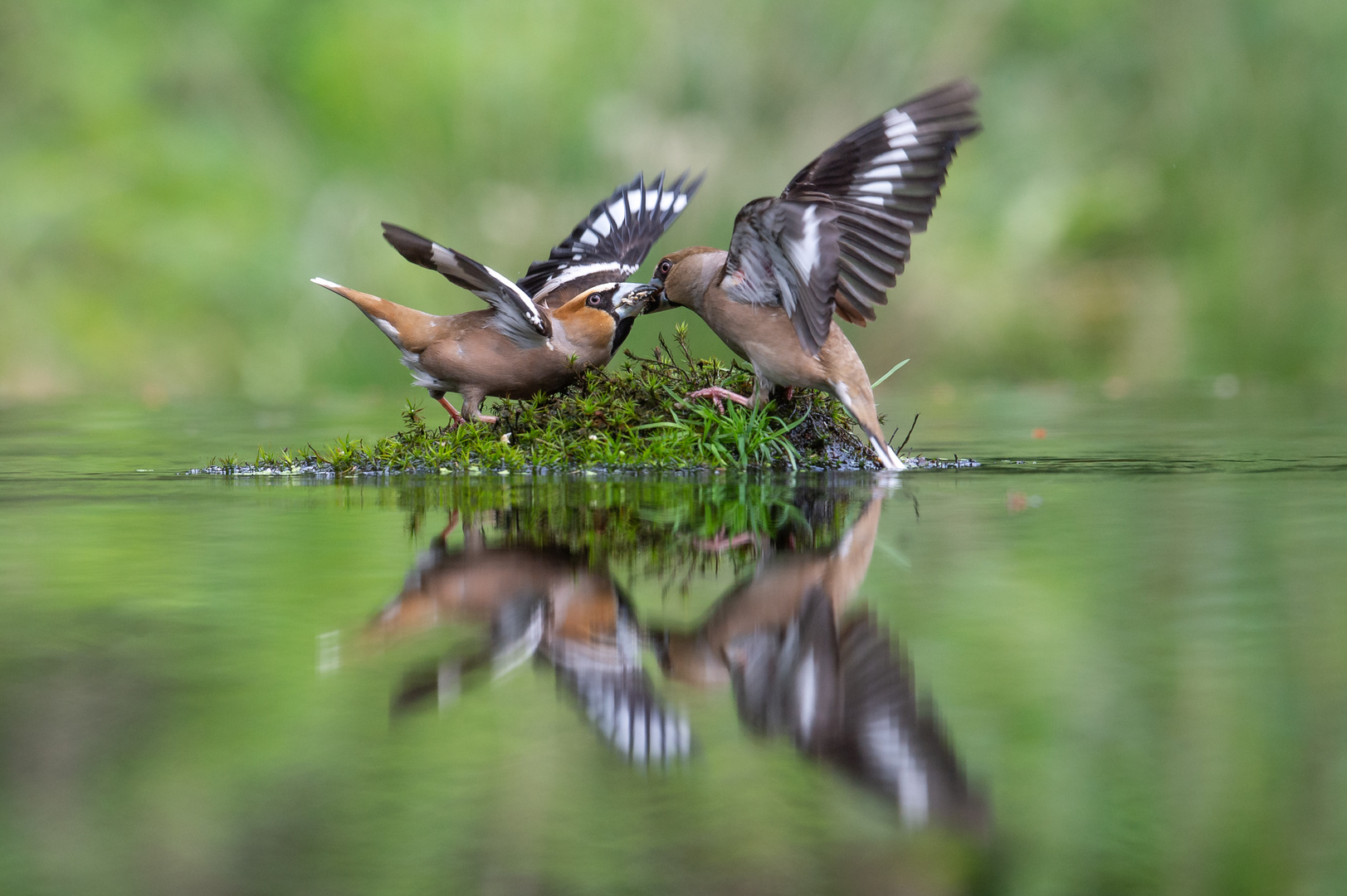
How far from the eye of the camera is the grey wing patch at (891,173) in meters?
7.10

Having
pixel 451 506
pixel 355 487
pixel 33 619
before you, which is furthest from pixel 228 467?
pixel 33 619

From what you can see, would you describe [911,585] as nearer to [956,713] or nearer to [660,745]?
[956,713]

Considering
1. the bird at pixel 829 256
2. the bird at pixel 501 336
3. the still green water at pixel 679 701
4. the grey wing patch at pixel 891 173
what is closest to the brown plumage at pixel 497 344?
the bird at pixel 501 336

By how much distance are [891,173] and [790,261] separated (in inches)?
27.9

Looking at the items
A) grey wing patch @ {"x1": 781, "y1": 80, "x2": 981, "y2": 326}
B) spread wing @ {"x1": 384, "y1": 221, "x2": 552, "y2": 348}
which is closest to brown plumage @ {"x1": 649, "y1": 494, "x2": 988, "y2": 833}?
grey wing patch @ {"x1": 781, "y1": 80, "x2": 981, "y2": 326}

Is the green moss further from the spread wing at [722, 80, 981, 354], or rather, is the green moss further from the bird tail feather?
the spread wing at [722, 80, 981, 354]

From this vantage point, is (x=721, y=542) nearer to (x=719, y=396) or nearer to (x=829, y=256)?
(x=829, y=256)

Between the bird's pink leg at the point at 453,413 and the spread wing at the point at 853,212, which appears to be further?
the bird's pink leg at the point at 453,413

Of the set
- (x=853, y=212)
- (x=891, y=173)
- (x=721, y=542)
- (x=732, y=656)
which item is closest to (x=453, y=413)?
(x=853, y=212)

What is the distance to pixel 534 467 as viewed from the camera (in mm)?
8570

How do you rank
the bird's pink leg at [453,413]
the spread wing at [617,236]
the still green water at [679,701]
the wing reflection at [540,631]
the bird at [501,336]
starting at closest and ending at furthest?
the still green water at [679,701], the wing reflection at [540,631], the bird at [501,336], the bird's pink leg at [453,413], the spread wing at [617,236]

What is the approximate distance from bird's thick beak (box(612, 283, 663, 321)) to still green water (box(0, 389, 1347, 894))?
253 cm

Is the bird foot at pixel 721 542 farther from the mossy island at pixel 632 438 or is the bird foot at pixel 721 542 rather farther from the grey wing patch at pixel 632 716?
the mossy island at pixel 632 438

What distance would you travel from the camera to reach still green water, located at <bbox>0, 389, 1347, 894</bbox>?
249 cm
